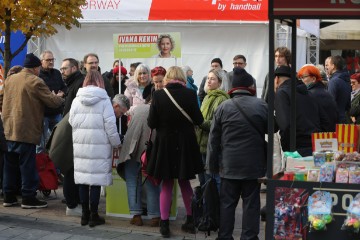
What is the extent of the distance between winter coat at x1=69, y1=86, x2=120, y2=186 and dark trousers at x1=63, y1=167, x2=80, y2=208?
59 cm

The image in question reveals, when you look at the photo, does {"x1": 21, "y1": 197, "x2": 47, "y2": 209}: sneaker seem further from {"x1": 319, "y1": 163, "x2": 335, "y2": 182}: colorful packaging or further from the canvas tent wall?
the canvas tent wall

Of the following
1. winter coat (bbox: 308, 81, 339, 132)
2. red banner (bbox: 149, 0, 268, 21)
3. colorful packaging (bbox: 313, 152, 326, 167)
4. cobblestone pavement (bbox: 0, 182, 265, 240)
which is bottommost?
cobblestone pavement (bbox: 0, 182, 265, 240)

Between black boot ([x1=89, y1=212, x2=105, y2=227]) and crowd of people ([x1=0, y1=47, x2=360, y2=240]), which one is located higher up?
crowd of people ([x1=0, y1=47, x2=360, y2=240])

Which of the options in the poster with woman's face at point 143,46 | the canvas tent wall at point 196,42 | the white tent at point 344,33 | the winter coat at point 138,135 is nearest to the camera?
the winter coat at point 138,135

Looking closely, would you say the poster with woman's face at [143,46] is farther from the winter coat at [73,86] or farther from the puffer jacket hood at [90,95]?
the puffer jacket hood at [90,95]

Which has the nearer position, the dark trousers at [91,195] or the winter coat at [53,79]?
the dark trousers at [91,195]

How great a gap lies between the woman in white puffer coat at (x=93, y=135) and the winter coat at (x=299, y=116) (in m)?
1.96

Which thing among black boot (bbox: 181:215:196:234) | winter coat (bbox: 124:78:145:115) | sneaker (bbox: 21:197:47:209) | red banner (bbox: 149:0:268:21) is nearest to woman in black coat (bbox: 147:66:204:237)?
black boot (bbox: 181:215:196:234)

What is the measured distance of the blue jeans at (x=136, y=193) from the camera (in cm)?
843

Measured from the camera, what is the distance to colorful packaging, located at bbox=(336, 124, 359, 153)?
245 inches

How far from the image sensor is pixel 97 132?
8.19 m

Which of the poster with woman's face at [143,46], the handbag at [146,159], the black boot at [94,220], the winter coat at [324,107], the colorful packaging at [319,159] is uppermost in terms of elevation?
the poster with woman's face at [143,46]

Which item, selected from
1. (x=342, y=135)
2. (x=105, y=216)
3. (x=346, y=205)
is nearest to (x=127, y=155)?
(x=105, y=216)

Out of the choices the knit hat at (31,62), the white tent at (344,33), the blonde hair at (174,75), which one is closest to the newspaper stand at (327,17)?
the blonde hair at (174,75)
